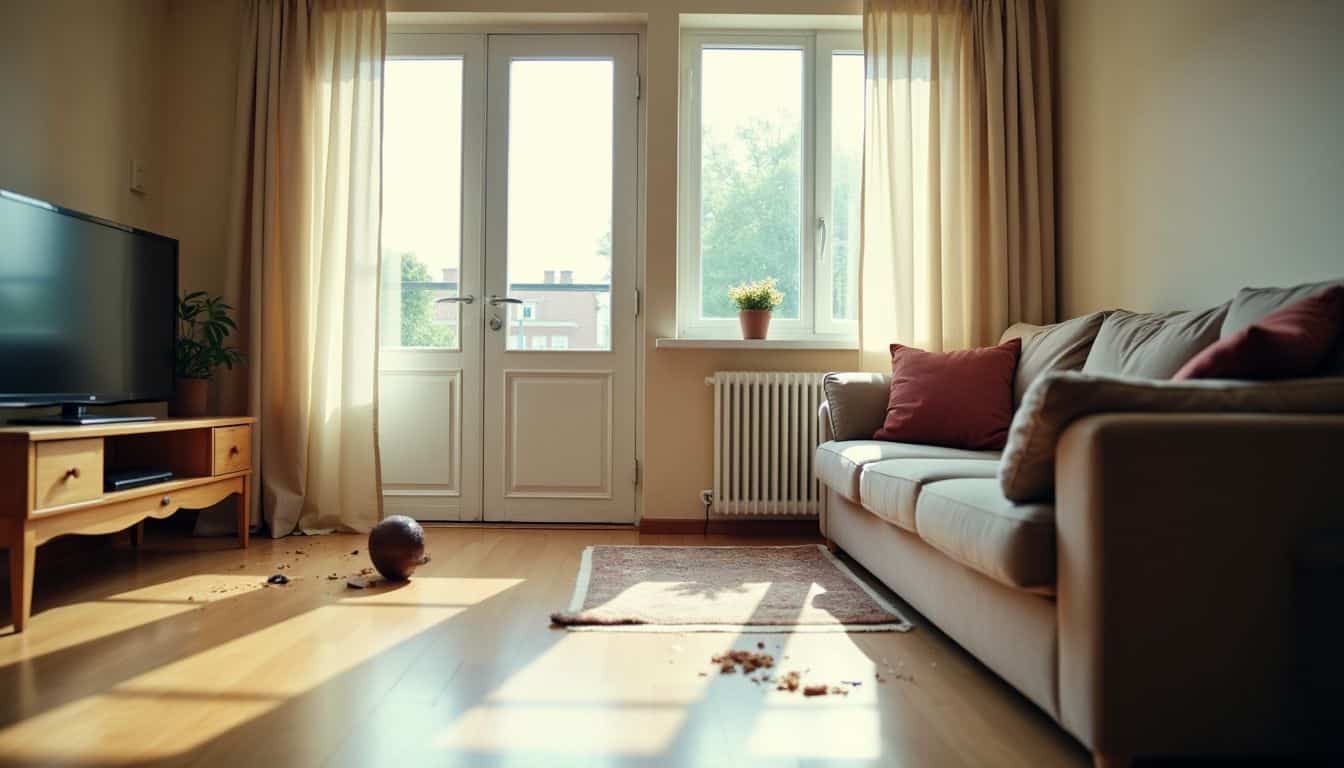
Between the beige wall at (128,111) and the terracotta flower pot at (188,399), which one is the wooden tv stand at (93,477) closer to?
the terracotta flower pot at (188,399)

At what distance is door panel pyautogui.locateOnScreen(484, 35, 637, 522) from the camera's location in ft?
13.2

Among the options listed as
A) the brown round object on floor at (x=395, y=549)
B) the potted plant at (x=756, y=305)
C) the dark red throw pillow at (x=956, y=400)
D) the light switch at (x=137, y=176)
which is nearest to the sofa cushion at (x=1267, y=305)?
the dark red throw pillow at (x=956, y=400)

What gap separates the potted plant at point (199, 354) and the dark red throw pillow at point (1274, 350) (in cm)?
338

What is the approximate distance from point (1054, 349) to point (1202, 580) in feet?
5.28

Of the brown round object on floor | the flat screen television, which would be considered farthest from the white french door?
the brown round object on floor

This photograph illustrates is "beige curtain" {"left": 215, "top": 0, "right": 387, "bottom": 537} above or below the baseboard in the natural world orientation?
above

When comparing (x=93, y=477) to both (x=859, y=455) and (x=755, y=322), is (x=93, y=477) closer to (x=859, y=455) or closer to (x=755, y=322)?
(x=859, y=455)

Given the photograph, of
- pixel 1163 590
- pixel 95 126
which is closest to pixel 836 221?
pixel 1163 590

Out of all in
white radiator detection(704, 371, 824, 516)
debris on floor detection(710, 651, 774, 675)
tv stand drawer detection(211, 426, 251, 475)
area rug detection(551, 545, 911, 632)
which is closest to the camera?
debris on floor detection(710, 651, 774, 675)

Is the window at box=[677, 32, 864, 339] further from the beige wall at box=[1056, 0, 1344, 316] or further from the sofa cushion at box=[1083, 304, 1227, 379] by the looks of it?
the sofa cushion at box=[1083, 304, 1227, 379]

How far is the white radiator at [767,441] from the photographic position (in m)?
3.78

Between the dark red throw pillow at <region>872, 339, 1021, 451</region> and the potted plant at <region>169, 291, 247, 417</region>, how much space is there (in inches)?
104

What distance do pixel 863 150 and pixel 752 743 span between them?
282 cm

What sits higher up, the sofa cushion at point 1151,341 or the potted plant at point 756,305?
the potted plant at point 756,305
